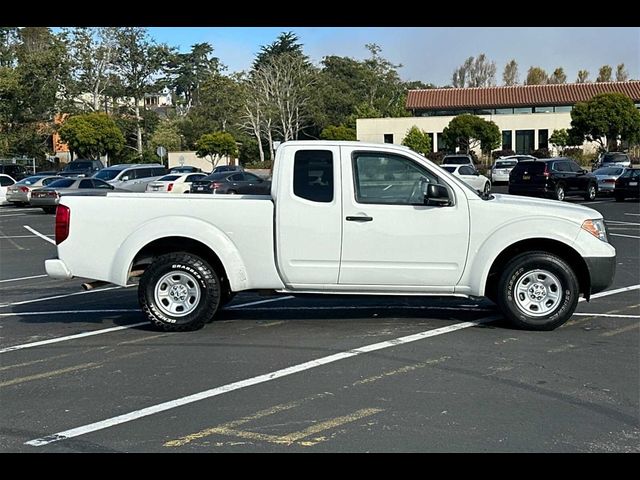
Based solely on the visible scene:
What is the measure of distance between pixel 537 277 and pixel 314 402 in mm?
3444

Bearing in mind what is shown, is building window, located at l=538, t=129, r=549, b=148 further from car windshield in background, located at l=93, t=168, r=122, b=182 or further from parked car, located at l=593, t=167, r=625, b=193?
car windshield in background, located at l=93, t=168, r=122, b=182

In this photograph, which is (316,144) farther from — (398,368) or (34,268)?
(34,268)

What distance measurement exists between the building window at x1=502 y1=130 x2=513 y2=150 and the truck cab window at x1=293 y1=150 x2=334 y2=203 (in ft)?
195

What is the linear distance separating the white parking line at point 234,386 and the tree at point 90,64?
68329 mm

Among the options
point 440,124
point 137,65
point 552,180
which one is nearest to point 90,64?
point 137,65

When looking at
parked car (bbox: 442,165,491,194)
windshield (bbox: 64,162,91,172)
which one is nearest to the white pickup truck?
parked car (bbox: 442,165,491,194)

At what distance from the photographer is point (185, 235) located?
830 centimetres

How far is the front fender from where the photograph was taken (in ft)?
27.2

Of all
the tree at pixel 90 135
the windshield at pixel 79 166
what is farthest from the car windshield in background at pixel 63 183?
the tree at pixel 90 135

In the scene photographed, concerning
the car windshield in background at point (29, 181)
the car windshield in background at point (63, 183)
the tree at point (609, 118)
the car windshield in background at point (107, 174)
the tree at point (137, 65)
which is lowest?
the car windshield in background at point (63, 183)

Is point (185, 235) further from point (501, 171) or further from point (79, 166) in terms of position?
point (79, 166)

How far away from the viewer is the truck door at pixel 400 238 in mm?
8227

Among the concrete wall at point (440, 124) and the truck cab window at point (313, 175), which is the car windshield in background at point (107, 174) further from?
the concrete wall at point (440, 124)
